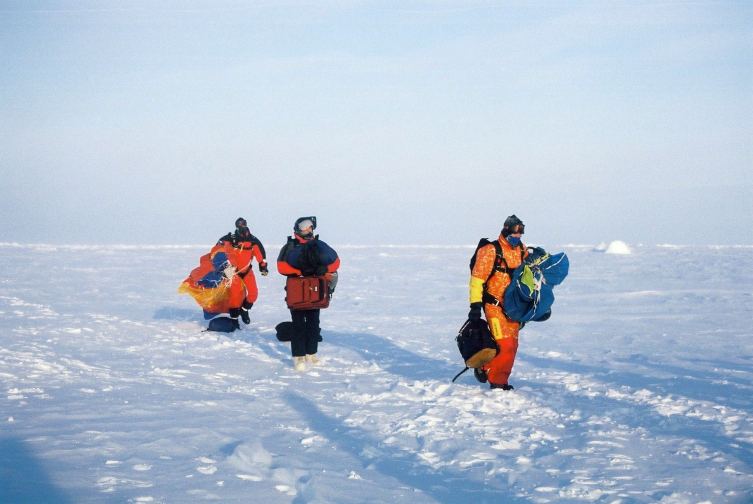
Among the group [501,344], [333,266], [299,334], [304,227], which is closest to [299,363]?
[299,334]

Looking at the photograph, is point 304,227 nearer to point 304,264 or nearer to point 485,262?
point 304,264

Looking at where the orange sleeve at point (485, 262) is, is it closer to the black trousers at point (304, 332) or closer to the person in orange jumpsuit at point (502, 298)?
the person in orange jumpsuit at point (502, 298)

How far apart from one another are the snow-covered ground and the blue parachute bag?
80 cm

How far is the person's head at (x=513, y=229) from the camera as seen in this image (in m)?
6.69

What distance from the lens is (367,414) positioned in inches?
229

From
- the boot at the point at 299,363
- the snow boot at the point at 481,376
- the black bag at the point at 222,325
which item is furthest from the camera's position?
the black bag at the point at 222,325

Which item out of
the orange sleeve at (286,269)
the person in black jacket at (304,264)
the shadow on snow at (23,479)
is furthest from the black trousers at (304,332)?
the shadow on snow at (23,479)

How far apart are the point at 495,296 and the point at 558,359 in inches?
105

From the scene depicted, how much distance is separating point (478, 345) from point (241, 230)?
530 cm

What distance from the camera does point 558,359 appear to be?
8898 mm

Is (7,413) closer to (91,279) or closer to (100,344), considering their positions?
(100,344)

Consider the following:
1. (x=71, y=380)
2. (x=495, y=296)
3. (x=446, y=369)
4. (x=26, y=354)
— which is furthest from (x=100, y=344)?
(x=495, y=296)

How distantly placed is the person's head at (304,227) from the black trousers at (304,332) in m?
0.89

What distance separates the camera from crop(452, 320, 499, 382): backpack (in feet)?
21.2
